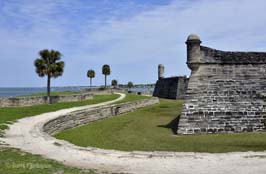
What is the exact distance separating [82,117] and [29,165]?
43.3ft

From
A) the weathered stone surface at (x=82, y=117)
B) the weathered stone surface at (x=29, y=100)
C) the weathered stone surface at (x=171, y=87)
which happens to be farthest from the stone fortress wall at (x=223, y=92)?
the weathered stone surface at (x=171, y=87)

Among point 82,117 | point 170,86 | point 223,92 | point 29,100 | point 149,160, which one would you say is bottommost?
point 82,117

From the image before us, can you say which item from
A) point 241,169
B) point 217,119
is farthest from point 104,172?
point 217,119

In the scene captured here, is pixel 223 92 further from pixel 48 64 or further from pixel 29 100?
pixel 48 64

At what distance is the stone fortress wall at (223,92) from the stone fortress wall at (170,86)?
Result: 26349mm

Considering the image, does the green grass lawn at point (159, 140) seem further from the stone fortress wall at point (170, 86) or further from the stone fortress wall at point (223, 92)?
the stone fortress wall at point (170, 86)

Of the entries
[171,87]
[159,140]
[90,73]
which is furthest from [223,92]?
[90,73]

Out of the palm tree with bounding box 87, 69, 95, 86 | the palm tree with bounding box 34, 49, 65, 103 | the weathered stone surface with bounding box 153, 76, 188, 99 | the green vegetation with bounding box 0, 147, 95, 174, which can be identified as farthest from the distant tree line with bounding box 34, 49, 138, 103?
the palm tree with bounding box 87, 69, 95, 86

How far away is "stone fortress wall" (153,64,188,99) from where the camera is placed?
1770 inches

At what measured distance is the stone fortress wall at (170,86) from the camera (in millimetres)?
44969

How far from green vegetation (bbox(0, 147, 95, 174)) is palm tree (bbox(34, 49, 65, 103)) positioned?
21.6 meters

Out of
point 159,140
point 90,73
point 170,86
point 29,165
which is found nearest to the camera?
point 29,165

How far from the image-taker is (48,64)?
30312 mm

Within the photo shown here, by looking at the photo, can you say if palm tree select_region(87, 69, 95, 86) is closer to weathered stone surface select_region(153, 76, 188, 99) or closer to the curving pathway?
weathered stone surface select_region(153, 76, 188, 99)
